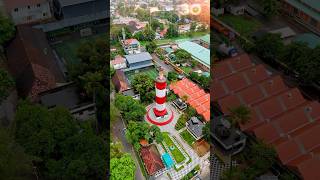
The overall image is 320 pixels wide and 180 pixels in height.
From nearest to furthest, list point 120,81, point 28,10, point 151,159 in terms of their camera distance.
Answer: point 151,159 < point 120,81 < point 28,10

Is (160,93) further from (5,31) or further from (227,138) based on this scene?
(5,31)

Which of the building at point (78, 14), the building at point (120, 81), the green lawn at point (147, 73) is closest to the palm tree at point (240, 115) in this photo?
the building at point (120, 81)

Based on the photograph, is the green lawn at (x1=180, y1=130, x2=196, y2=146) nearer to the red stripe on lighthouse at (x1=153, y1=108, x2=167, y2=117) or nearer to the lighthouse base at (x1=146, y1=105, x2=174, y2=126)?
the lighthouse base at (x1=146, y1=105, x2=174, y2=126)

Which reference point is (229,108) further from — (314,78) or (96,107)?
(96,107)

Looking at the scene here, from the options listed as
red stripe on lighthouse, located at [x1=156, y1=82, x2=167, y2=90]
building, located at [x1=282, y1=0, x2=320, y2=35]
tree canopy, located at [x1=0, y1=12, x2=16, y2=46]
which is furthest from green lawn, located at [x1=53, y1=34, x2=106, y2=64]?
building, located at [x1=282, y1=0, x2=320, y2=35]

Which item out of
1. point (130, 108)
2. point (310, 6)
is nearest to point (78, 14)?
point (130, 108)

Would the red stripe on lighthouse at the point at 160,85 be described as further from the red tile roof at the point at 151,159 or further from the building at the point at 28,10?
the building at the point at 28,10
